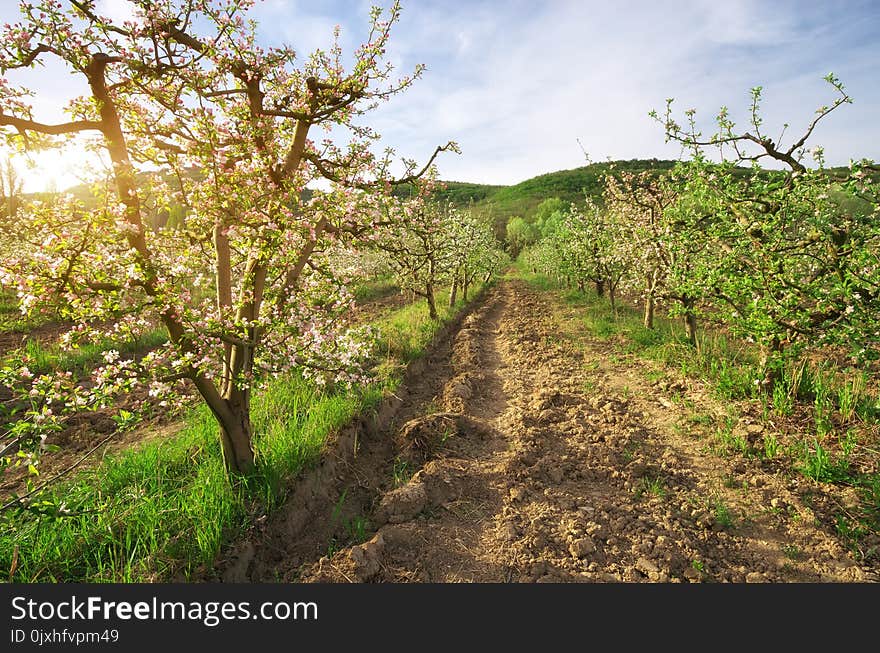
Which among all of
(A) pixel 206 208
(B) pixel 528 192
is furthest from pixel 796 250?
(B) pixel 528 192

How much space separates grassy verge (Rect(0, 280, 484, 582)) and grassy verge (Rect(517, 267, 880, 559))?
6014mm

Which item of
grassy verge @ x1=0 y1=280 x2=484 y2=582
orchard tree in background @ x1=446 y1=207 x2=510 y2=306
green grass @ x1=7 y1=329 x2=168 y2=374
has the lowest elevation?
grassy verge @ x1=0 y1=280 x2=484 y2=582

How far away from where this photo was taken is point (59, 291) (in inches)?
120

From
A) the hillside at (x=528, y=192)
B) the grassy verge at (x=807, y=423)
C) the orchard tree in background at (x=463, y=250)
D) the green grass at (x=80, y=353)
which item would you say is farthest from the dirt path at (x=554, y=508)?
the hillside at (x=528, y=192)

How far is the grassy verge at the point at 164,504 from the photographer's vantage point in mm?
3316

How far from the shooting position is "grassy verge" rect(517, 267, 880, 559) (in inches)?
175

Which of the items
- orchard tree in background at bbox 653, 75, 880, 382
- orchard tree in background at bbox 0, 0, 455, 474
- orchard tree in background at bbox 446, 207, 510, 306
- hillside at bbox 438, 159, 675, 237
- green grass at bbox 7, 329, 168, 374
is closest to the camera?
orchard tree in background at bbox 0, 0, 455, 474

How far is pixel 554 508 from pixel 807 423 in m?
4.41

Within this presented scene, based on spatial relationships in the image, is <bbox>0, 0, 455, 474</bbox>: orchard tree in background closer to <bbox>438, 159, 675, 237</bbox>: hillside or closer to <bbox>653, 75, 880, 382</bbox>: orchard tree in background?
<bbox>653, 75, 880, 382</bbox>: orchard tree in background

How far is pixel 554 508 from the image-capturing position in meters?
4.64

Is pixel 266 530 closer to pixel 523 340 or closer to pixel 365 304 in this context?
pixel 523 340

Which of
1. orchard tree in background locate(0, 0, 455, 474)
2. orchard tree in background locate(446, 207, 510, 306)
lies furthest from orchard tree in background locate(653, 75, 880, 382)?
orchard tree in background locate(446, 207, 510, 306)

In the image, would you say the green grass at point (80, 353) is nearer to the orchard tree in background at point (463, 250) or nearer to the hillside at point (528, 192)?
the orchard tree in background at point (463, 250)

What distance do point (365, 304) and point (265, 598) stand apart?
58.4 ft
